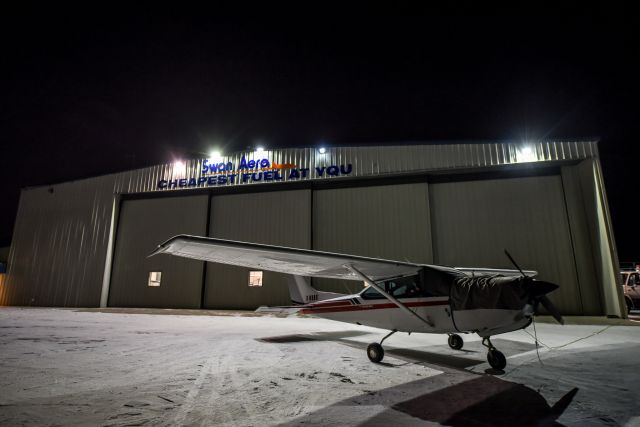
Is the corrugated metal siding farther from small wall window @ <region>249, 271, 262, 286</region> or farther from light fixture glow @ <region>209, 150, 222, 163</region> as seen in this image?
light fixture glow @ <region>209, 150, 222, 163</region>

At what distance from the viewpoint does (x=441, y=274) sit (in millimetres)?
5898

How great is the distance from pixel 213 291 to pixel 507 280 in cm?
1858

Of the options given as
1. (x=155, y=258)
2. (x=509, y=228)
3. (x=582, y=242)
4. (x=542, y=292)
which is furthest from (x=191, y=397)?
(x=155, y=258)

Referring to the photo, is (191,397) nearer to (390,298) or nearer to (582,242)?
(390,298)

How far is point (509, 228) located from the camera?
54.9 feet

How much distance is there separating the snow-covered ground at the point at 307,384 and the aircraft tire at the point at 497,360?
15 centimetres

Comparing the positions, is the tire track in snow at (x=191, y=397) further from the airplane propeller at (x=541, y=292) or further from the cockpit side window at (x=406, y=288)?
the airplane propeller at (x=541, y=292)

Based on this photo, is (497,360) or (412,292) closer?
(497,360)

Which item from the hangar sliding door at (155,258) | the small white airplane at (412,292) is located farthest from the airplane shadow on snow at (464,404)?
the hangar sliding door at (155,258)

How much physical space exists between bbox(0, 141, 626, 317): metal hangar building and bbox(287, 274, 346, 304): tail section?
8555 millimetres

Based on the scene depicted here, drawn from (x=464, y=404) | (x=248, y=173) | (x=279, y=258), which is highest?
(x=248, y=173)

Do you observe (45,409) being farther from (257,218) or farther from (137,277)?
(137,277)

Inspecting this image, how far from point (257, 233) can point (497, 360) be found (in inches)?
653

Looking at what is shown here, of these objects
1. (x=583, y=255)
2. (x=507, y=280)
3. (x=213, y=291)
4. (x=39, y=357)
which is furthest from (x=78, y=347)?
(x=583, y=255)
